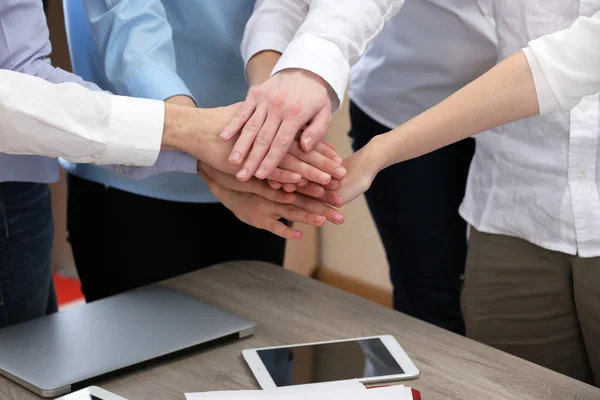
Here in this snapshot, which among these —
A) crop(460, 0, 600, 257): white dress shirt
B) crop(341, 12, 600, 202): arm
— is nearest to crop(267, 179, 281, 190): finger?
crop(341, 12, 600, 202): arm

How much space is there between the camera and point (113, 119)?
1090 millimetres

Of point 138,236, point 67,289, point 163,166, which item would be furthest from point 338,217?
point 67,289

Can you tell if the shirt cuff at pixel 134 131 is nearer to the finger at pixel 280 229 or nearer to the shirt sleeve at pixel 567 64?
the finger at pixel 280 229

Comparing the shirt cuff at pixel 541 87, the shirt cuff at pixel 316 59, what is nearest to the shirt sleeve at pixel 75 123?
the shirt cuff at pixel 316 59

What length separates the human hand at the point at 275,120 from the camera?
115 centimetres

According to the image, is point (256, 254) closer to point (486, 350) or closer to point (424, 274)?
point (424, 274)

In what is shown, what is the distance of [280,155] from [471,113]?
0.28m

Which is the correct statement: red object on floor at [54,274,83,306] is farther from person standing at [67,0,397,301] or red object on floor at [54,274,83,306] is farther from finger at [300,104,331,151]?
finger at [300,104,331,151]

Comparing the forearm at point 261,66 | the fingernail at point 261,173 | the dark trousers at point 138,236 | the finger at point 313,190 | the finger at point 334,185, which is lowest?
the dark trousers at point 138,236

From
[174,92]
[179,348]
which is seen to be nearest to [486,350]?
[179,348]

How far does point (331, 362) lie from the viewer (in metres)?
0.98

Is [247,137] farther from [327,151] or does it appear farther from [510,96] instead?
[510,96]

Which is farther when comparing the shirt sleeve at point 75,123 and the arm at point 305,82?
the arm at point 305,82

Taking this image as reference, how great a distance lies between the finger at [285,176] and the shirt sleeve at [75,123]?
0.57ft
